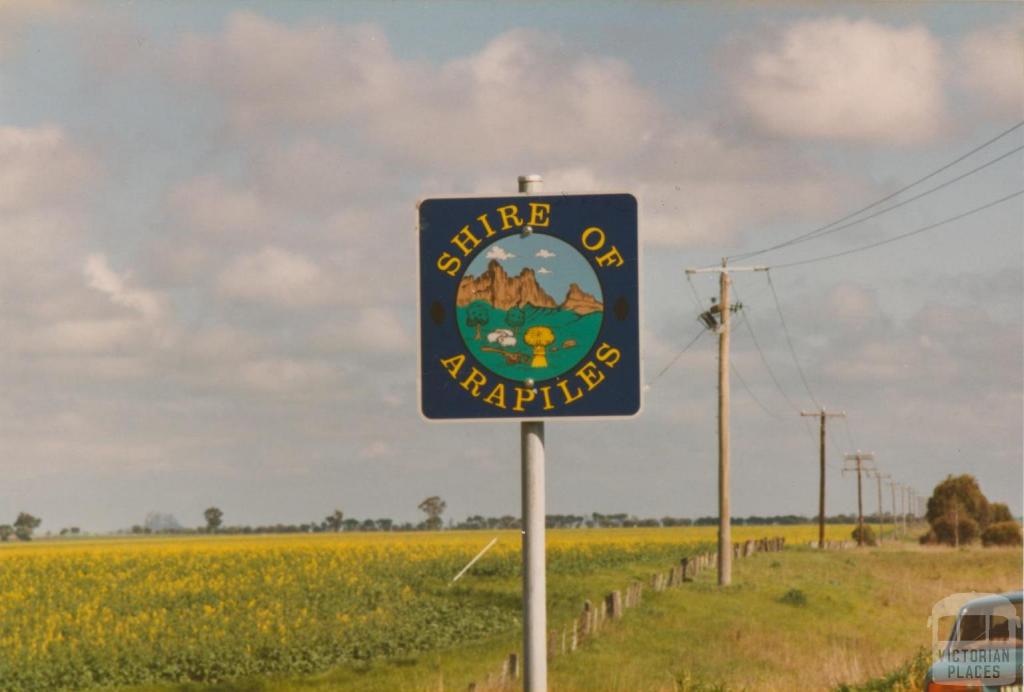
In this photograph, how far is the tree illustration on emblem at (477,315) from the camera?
7.09 m

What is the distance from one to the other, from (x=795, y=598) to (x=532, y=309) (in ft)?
91.4

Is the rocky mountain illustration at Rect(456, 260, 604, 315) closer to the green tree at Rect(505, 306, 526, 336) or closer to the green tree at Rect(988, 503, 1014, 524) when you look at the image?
the green tree at Rect(505, 306, 526, 336)

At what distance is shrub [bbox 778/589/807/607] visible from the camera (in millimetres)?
32875

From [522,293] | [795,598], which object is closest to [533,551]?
[522,293]

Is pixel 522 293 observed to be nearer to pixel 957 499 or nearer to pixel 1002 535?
pixel 1002 535

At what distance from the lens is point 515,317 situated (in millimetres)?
7074

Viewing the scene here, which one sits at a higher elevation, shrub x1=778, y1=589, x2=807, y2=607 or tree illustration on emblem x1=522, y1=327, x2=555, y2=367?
tree illustration on emblem x1=522, y1=327, x2=555, y2=367

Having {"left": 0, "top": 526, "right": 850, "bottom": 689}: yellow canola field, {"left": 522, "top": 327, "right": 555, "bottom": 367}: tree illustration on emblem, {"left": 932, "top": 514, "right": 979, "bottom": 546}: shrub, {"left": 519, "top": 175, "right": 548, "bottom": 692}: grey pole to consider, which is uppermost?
Answer: {"left": 522, "top": 327, "right": 555, "bottom": 367}: tree illustration on emblem

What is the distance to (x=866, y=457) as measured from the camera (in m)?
96.7

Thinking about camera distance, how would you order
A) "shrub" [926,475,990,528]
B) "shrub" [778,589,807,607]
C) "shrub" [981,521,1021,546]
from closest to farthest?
"shrub" [778,589,807,607] < "shrub" [981,521,1021,546] < "shrub" [926,475,990,528]

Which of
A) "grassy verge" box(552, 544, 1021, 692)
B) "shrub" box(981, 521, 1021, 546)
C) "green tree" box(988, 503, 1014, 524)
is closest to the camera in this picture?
"grassy verge" box(552, 544, 1021, 692)

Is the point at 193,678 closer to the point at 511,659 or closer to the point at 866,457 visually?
the point at 511,659

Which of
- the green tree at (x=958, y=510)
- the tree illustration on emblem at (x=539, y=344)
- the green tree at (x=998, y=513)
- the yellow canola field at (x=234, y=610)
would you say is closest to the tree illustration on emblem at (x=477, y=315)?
the tree illustration on emblem at (x=539, y=344)

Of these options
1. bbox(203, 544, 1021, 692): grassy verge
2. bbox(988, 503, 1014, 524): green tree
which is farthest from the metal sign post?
bbox(988, 503, 1014, 524): green tree
